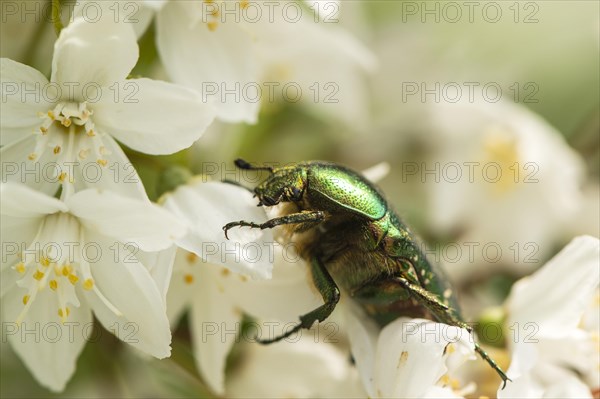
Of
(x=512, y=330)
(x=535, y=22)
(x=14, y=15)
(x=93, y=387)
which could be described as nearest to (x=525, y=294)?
(x=512, y=330)

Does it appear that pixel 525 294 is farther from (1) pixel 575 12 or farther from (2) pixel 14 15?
(1) pixel 575 12

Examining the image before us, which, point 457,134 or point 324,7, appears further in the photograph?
point 457,134

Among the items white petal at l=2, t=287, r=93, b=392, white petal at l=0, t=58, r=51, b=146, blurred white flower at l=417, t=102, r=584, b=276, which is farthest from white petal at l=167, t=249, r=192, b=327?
blurred white flower at l=417, t=102, r=584, b=276

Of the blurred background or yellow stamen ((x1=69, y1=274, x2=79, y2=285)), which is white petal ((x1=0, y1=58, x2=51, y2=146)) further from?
the blurred background

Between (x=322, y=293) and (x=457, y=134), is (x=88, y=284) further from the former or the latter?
(x=457, y=134)


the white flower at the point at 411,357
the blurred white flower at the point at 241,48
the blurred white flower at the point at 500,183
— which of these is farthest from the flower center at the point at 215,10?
the blurred white flower at the point at 500,183

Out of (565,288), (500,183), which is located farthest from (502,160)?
(565,288)
